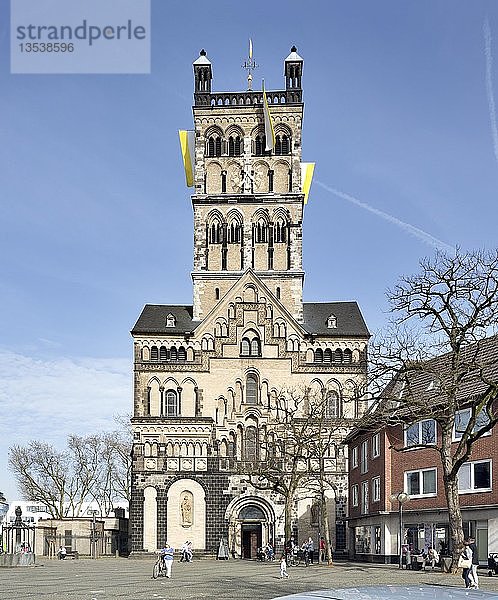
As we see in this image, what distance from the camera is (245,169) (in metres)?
92.0

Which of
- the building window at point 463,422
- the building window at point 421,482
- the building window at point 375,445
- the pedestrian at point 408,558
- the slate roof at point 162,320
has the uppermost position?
the slate roof at point 162,320

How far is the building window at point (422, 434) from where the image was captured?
5156 centimetres

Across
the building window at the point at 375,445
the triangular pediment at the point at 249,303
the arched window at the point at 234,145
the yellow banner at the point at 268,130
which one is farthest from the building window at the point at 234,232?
the building window at the point at 375,445

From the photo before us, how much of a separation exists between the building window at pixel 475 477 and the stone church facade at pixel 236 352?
26.8m

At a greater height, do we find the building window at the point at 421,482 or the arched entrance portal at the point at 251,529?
the building window at the point at 421,482

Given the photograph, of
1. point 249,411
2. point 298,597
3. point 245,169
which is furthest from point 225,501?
point 298,597

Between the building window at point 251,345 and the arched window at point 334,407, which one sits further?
the building window at point 251,345

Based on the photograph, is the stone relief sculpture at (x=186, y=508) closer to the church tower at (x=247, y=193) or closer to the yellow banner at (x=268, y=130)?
the church tower at (x=247, y=193)

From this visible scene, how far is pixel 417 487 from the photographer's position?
5288 centimetres

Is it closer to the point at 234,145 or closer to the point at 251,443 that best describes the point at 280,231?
the point at 234,145

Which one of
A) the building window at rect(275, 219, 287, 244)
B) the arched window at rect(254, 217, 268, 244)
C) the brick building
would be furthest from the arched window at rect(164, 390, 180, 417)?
the brick building

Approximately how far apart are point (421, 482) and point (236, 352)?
111 feet

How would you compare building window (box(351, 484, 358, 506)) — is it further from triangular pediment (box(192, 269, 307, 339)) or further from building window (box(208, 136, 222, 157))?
building window (box(208, 136, 222, 157))

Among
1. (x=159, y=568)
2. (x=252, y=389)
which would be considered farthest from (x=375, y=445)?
(x=252, y=389)
